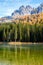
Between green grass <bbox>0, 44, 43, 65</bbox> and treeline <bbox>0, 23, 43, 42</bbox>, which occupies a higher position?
Answer: green grass <bbox>0, 44, 43, 65</bbox>

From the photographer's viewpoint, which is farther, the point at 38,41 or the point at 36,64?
the point at 38,41

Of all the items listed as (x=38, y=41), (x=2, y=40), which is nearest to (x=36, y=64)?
(x=38, y=41)

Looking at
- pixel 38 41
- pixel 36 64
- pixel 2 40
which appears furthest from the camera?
pixel 2 40

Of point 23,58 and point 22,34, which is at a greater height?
point 23,58

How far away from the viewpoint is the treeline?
338ft

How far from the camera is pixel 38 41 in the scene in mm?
102250

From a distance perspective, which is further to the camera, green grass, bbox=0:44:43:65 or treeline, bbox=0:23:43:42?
treeline, bbox=0:23:43:42

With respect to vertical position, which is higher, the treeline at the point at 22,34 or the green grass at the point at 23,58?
the green grass at the point at 23,58

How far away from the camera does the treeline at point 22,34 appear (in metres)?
103

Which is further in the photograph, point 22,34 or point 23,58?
point 22,34

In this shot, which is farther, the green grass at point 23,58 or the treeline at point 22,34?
the treeline at point 22,34

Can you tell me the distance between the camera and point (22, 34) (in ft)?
349

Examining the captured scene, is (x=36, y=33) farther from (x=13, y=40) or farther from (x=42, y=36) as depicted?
(x=13, y=40)

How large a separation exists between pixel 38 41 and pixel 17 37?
11.1 m
